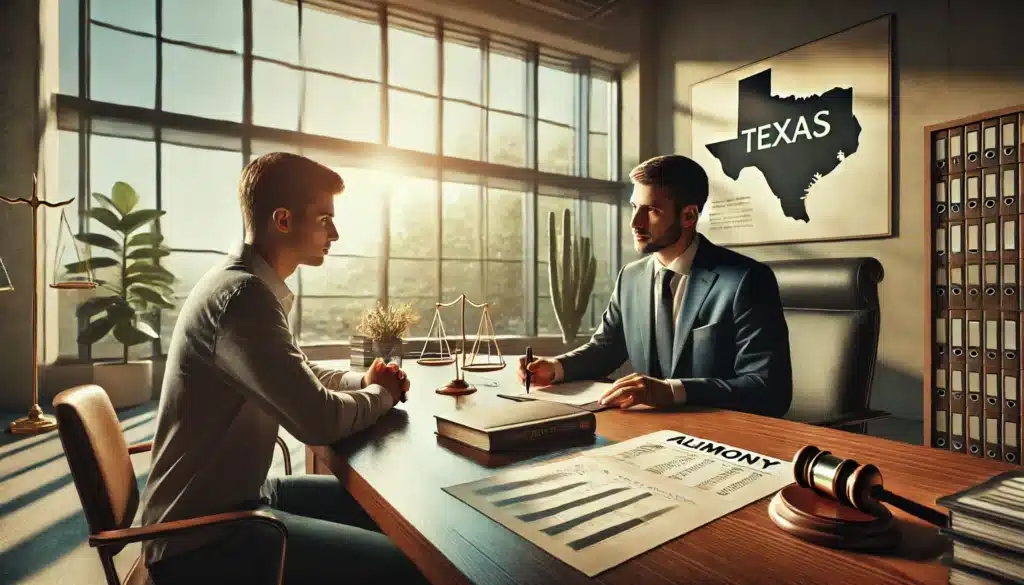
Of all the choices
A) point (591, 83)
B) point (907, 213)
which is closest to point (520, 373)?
point (907, 213)

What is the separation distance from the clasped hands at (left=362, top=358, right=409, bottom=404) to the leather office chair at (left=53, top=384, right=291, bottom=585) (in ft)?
1.36

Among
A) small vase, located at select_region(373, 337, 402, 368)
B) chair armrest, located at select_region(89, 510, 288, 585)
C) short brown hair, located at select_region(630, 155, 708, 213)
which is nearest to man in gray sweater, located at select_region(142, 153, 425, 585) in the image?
chair armrest, located at select_region(89, 510, 288, 585)

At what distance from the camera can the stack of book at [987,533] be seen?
1.38ft

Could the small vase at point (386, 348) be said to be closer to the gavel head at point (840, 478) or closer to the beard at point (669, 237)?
the beard at point (669, 237)

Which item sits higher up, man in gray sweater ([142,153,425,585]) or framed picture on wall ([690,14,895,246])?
framed picture on wall ([690,14,895,246])

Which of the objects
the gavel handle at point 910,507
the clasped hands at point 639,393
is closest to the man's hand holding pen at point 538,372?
the clasped hands at point 639,393

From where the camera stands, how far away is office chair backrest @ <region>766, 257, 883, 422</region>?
5.23ft

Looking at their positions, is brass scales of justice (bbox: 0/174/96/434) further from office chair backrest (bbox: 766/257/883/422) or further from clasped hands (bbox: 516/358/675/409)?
office chair backrest (bbox: 766/257/883/422)

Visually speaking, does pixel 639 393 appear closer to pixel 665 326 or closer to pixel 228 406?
pixel 665 326

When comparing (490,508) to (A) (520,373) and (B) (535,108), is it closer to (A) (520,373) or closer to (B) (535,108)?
(A) (520,373)

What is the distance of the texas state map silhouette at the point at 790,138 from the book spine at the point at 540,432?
4151mm

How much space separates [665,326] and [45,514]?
2.64 m

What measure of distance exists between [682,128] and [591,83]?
3.98 ft

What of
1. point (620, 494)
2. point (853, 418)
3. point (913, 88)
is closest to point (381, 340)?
point (620, 494)
